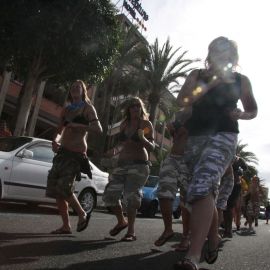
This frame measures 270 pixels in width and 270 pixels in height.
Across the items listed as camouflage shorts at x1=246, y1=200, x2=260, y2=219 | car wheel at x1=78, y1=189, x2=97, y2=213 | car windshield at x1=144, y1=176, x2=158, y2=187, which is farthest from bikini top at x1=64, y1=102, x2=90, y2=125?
car windshield at x1=144, y1=176, x2=158, y2=187

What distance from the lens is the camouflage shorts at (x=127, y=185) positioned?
539 cm

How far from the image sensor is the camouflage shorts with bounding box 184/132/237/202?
10.5 feet

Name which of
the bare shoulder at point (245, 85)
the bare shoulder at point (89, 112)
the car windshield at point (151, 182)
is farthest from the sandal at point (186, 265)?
the car windshield at point (151, 182)

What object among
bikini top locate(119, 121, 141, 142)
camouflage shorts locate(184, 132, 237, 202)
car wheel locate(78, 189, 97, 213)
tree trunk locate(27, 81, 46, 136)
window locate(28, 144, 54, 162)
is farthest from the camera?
tree trunk locate(27, 81, 46, 136)

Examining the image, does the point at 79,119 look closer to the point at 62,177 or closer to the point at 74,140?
the point at 74,140

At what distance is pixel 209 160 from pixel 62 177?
2256 millimetres

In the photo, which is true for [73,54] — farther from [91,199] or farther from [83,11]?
[91,199]

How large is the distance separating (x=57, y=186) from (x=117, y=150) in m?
1.05

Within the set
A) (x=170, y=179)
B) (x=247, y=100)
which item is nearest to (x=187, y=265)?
(x=247, y=100)

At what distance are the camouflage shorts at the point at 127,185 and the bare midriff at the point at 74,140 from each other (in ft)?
1.63

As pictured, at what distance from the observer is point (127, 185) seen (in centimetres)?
540

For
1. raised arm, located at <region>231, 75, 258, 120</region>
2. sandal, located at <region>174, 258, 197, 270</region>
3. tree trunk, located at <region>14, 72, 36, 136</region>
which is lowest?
sandal, located at <region>174, 258, 197, 270</region>

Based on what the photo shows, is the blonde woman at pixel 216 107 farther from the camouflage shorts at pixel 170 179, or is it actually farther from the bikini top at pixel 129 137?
the bikini top at pixel 129 137

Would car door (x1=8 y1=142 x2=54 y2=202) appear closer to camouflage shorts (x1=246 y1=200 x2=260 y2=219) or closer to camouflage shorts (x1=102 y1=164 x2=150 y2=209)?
camouflage shorts (x1=102 y1=164 x2=150 y2=209)
